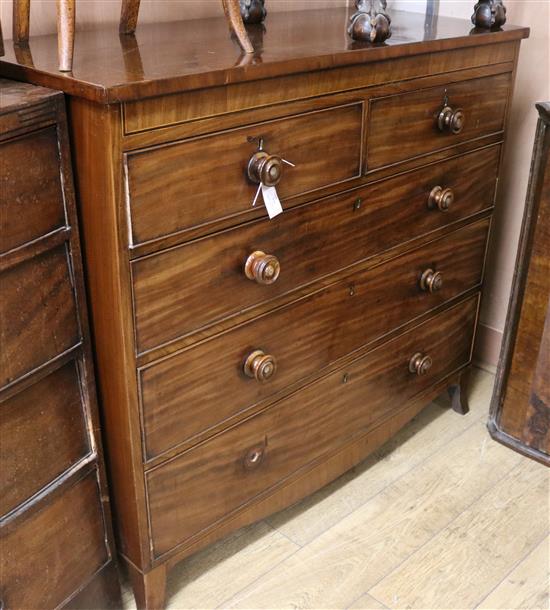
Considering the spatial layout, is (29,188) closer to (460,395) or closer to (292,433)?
(292,433)

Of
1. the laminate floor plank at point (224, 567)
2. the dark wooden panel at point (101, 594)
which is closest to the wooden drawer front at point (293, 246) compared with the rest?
the dark wooden panel at point (101, 594)

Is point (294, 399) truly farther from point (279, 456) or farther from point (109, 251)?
point (109, 251)

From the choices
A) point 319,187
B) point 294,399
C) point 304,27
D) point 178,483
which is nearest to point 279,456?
point 294,399

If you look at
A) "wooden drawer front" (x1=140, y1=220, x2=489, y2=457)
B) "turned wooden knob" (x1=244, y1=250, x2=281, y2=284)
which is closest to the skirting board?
"wooden drawer front" (x1=140, y1=220, x2=489, y2=457)

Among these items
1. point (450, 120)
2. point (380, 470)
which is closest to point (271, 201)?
point (450, 120)

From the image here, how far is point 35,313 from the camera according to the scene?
111 centimetres

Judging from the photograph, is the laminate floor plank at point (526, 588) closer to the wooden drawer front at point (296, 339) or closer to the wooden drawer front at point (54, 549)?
the wooden drawer front at point (296, 339)

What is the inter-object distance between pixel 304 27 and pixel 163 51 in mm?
455

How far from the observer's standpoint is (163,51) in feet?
4.27

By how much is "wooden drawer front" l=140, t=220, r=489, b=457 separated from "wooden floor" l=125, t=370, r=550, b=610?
43 centimetres

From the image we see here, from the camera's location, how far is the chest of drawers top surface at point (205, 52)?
1064 mm

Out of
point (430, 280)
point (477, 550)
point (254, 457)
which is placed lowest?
point (477, 550)

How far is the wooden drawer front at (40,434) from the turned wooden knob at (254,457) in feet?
1.16

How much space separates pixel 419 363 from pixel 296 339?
48cm
